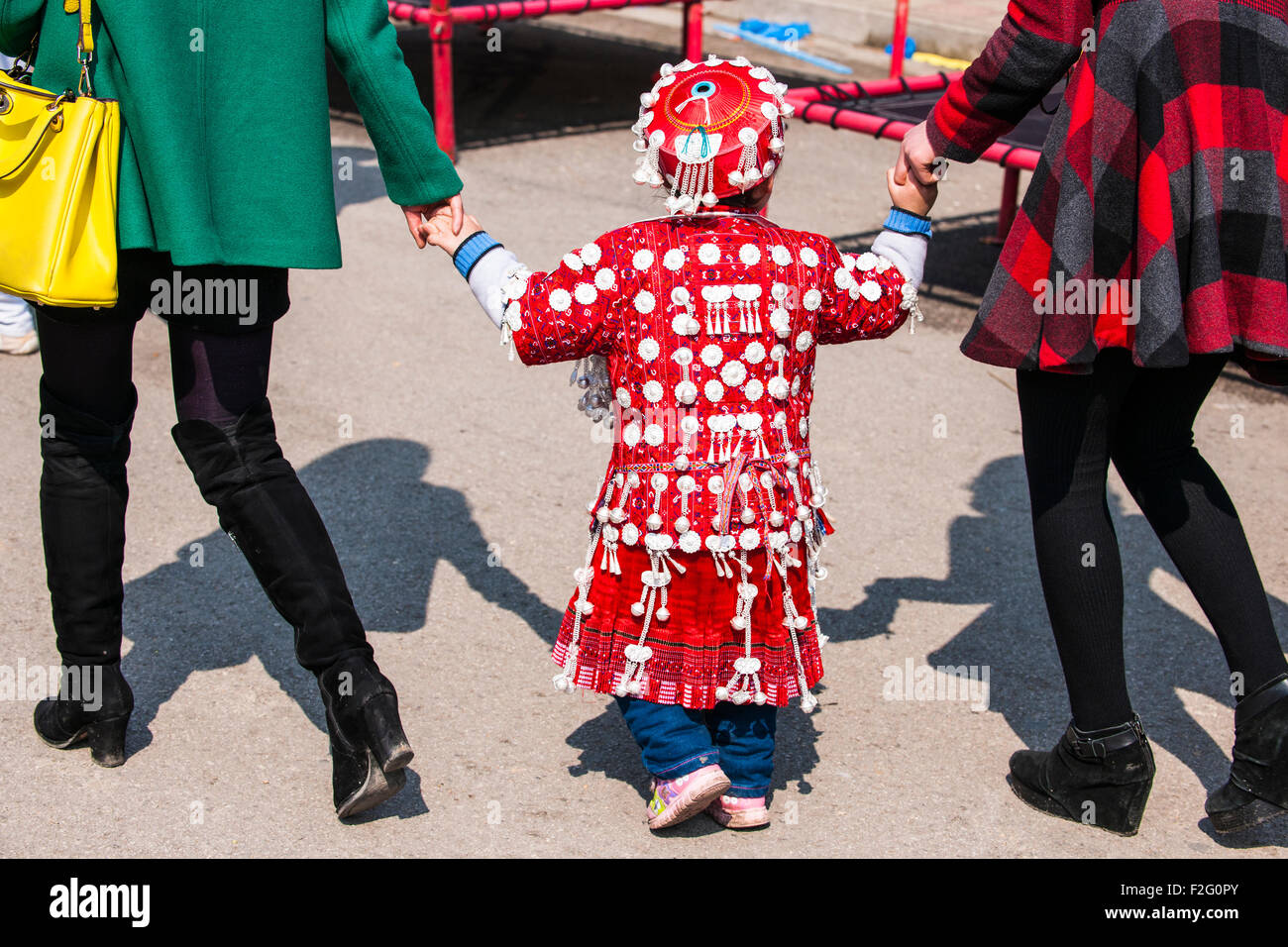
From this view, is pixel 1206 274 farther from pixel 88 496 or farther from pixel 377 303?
pixel 377 303

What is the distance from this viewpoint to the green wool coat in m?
2.28

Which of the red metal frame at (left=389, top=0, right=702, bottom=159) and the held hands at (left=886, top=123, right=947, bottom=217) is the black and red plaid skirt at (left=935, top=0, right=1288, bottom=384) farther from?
the red metal frame at (left=389, top=0, right=702, bottom=159)

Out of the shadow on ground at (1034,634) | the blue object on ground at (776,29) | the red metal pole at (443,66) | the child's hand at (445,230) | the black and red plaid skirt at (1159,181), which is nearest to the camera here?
the black and red plaid skirt at (1159,181)

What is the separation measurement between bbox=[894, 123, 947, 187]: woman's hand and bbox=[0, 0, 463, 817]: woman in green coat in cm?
76

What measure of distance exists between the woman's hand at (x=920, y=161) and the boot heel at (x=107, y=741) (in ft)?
5.58

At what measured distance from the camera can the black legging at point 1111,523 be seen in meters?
2.42

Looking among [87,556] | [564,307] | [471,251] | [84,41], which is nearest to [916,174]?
[564,307]

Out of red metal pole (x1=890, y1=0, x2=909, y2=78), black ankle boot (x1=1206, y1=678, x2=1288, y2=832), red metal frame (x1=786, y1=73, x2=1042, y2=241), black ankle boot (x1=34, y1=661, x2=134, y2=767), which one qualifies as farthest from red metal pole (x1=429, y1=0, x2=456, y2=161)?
black ankle boot (x1=1206, y1=678, x2=1288, y2=832)

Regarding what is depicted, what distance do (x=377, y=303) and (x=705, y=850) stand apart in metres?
3.07

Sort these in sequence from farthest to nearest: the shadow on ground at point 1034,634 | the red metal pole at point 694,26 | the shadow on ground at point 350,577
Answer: the red metal pole at point 694,26 < the shadow on ground at point 350,577 < the shadow on ground at point 1034,634

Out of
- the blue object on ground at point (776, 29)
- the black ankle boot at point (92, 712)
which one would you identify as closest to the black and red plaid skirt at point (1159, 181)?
the black ankle boot at point (92, 712)

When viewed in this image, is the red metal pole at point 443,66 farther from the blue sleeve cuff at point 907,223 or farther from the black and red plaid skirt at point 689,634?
the black and red plaid skirt at point 689,634

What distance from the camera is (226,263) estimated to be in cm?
234
